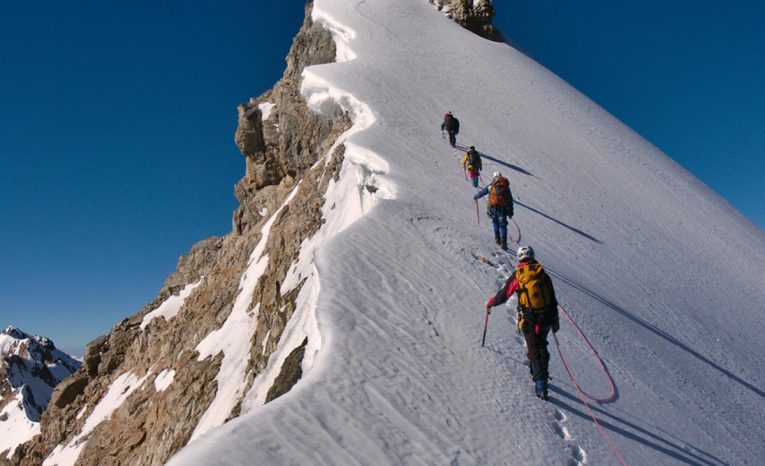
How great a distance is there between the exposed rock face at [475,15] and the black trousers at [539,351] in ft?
127

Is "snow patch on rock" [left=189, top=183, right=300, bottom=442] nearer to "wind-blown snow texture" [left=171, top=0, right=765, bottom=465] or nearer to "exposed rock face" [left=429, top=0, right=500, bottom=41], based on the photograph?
"wind-blown snow texture" [left=171, top=0, right=765, bottom=465]

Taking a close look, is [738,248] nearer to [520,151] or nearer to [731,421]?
[520,151]

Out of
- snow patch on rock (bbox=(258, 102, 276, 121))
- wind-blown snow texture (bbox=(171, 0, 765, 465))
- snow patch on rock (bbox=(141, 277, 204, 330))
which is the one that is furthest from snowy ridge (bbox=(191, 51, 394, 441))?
snow patch on rock (bbox=(258, 102, 276, 121))

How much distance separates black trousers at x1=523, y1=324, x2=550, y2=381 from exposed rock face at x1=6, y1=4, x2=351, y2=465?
3124mm

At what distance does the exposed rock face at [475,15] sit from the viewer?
131 ft

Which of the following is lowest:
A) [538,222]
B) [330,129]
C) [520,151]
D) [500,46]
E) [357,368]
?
[357,368]

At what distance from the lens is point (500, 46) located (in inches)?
1521

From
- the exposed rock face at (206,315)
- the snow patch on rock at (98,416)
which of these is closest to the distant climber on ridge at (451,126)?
the exposed rock face at (206,315)

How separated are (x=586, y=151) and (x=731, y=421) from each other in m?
18.3

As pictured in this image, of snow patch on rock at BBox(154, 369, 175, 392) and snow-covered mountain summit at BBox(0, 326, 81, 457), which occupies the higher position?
snow-covered mountain summit at BBox(0, 326, 81, 457)

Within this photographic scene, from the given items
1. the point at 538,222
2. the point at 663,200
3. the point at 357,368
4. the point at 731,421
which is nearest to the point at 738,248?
the point at 663,200

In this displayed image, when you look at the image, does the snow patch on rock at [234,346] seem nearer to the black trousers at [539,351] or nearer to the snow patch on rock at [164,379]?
the snow patch on rock at [164,379]

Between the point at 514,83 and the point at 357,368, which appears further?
the point at 514,83

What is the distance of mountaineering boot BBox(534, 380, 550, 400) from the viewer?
6.20 meters
